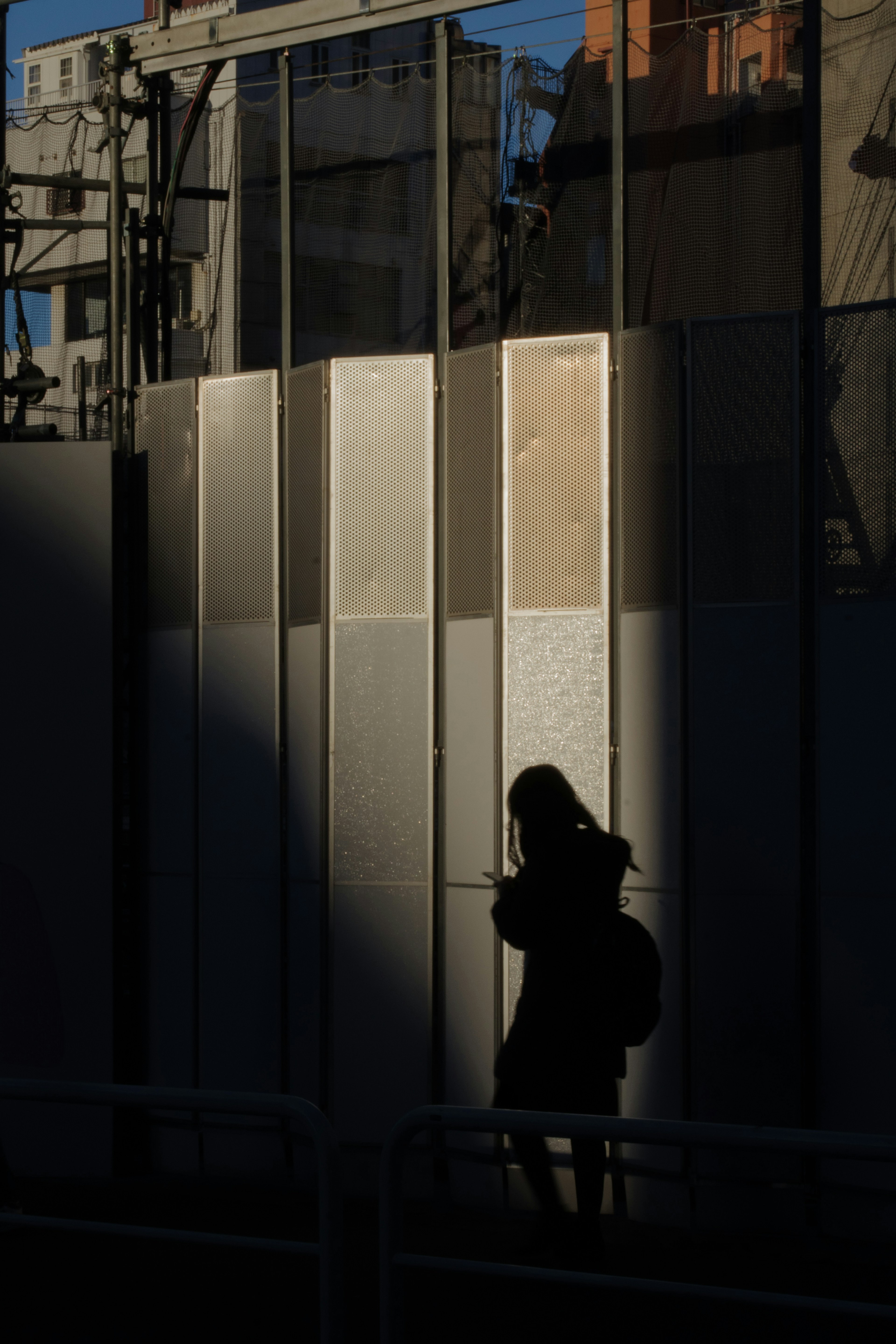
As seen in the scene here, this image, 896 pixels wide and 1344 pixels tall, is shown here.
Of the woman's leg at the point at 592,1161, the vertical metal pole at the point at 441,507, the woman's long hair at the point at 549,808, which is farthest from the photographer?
the vertical metal pole at the point at 441,507

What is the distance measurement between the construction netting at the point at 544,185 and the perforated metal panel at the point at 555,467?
579 millimetres

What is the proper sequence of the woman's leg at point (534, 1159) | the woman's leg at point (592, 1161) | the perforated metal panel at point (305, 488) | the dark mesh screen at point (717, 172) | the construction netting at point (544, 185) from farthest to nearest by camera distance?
the perforated metal panel at point (305, 488)
the construction netting at point (544, 185)
the dark mesh screen at point (717, 172)
the woman's leg at point (592, 1161)
the woman's leg at point (534, 1159)

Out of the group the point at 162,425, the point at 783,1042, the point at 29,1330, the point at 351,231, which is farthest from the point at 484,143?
the point at 29,1330

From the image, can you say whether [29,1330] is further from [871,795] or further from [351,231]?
[351,231]

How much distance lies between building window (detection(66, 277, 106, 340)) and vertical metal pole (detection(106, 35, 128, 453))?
1.09 feet

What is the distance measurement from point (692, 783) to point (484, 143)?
383cm

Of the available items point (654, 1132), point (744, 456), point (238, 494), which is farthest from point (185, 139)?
point (654, 1132)

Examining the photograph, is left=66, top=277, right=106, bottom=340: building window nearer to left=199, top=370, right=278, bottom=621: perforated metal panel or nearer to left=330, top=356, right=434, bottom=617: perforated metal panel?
left=199, top=370, right=278, bottom=621: perforated metal panel

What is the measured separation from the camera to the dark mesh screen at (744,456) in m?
6.69

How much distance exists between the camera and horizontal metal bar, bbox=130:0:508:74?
772 centimetres

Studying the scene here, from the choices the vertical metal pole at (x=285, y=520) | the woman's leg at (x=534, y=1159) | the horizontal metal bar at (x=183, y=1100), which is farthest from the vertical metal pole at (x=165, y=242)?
the horizontal metal bar at (x=183, y=1100)

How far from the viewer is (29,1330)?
5.09 m

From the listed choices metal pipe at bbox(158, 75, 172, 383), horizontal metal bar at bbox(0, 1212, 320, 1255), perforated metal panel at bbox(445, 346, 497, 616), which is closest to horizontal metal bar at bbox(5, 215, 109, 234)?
metal pipe at bbox(158, 75, 172, 383)

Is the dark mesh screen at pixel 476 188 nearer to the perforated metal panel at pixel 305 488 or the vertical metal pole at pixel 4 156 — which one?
the perforated metal panel at pixel 305 488
